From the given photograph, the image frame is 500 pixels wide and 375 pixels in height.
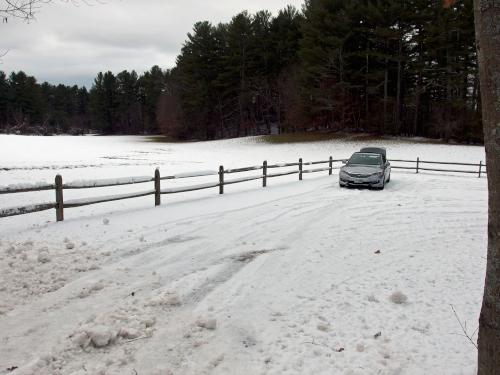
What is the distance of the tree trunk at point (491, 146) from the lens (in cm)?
210

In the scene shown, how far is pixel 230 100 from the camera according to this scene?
204 feet

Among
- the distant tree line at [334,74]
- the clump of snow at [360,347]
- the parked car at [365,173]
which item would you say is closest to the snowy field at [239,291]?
the clump of snow at [360,347]

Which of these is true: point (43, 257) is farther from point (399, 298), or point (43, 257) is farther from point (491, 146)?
point (491, 146)

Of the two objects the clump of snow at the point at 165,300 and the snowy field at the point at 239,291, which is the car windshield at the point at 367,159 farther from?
the clump of snow at the point at 165,300

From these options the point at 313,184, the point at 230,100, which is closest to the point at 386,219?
the point at 313,184

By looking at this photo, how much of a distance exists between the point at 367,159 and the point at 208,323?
45.0 feet

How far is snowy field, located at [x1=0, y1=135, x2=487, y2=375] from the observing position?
3.54m

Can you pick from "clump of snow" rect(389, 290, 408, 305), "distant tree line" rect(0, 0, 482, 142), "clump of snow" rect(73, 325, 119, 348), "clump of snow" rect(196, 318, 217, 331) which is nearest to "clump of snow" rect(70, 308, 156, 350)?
"clump of snow" rect(73, 325, 119, 348)

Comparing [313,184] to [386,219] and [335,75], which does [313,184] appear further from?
[335,75]

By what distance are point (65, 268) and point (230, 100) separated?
5859 cm

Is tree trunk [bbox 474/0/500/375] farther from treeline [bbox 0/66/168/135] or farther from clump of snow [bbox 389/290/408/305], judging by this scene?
treeline [bbox 0/66/168/135]

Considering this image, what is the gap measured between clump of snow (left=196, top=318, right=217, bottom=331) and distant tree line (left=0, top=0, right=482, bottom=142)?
3635 centimetres

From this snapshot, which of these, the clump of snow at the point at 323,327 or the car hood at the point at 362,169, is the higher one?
the car hood at the point at 362,169

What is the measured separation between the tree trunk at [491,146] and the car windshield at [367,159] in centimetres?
1417
